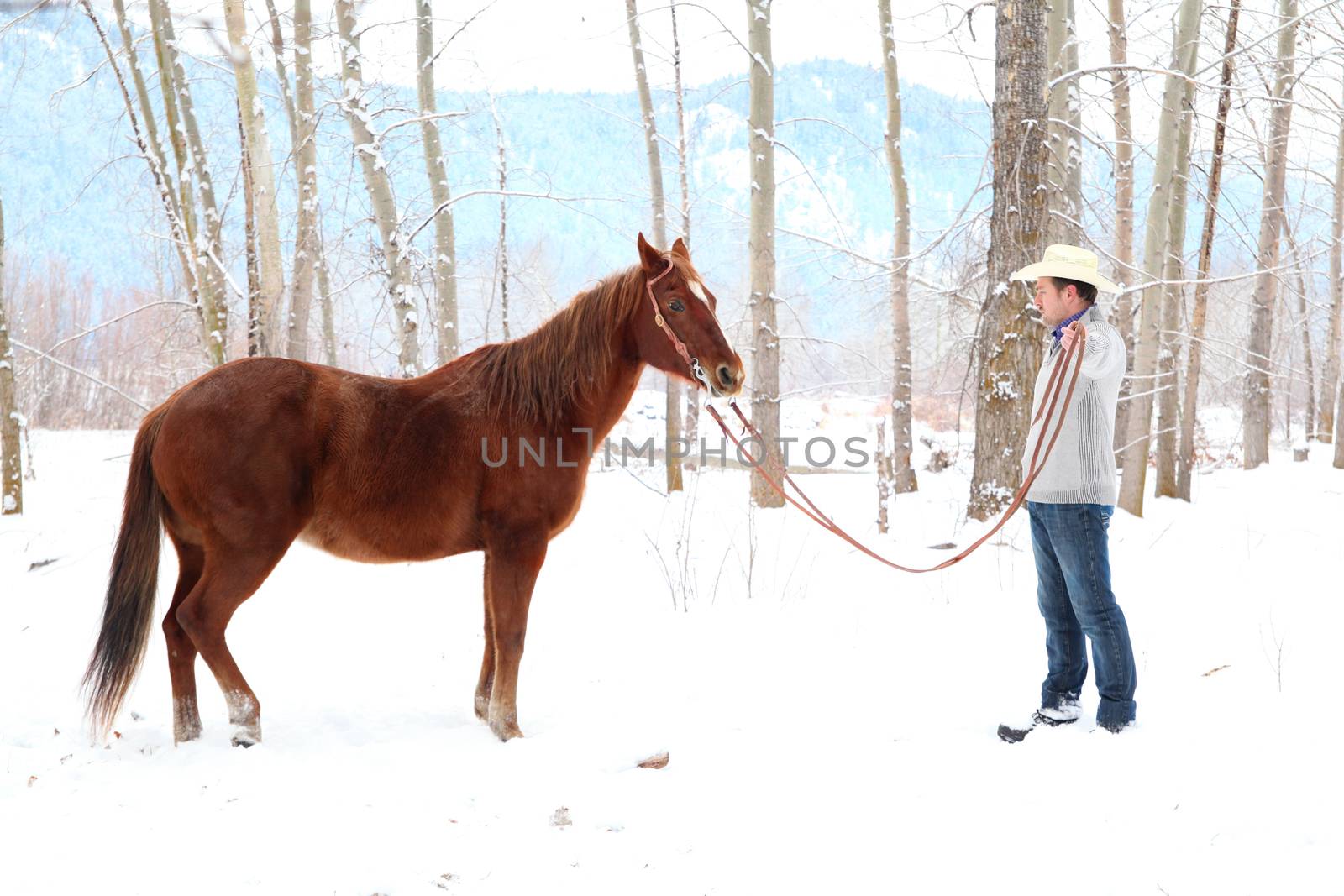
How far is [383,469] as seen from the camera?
359 centimetres

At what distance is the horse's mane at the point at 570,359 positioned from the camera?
12.5 ft

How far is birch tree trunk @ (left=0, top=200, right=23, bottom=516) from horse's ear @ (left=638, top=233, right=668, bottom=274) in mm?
8481

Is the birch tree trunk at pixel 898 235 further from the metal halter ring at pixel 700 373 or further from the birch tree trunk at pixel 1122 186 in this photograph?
the metal halter ring at pixel 700 373

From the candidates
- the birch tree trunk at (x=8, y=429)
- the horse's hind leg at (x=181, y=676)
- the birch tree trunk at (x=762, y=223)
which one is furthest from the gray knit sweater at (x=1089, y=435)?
the birch tree trunk at (x=8, y=429)

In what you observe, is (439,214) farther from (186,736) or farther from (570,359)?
(186,736)

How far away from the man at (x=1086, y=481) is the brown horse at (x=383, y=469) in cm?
140

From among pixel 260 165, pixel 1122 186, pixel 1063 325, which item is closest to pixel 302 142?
pixel 260 165

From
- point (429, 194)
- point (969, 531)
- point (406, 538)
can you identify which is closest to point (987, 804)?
point (406, 538)

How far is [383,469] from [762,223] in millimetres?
7725

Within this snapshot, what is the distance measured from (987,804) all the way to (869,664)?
1421mm

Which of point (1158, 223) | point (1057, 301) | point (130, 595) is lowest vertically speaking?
point (130, 595)

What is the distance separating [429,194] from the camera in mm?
12844

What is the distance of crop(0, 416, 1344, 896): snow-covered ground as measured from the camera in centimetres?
251

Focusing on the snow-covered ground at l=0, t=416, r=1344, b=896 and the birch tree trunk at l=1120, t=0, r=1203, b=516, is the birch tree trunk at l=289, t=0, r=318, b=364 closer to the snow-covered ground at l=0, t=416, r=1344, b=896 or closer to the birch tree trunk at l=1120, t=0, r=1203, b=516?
the snow-covered ground at l=0, t=416, r=1344, b=896
